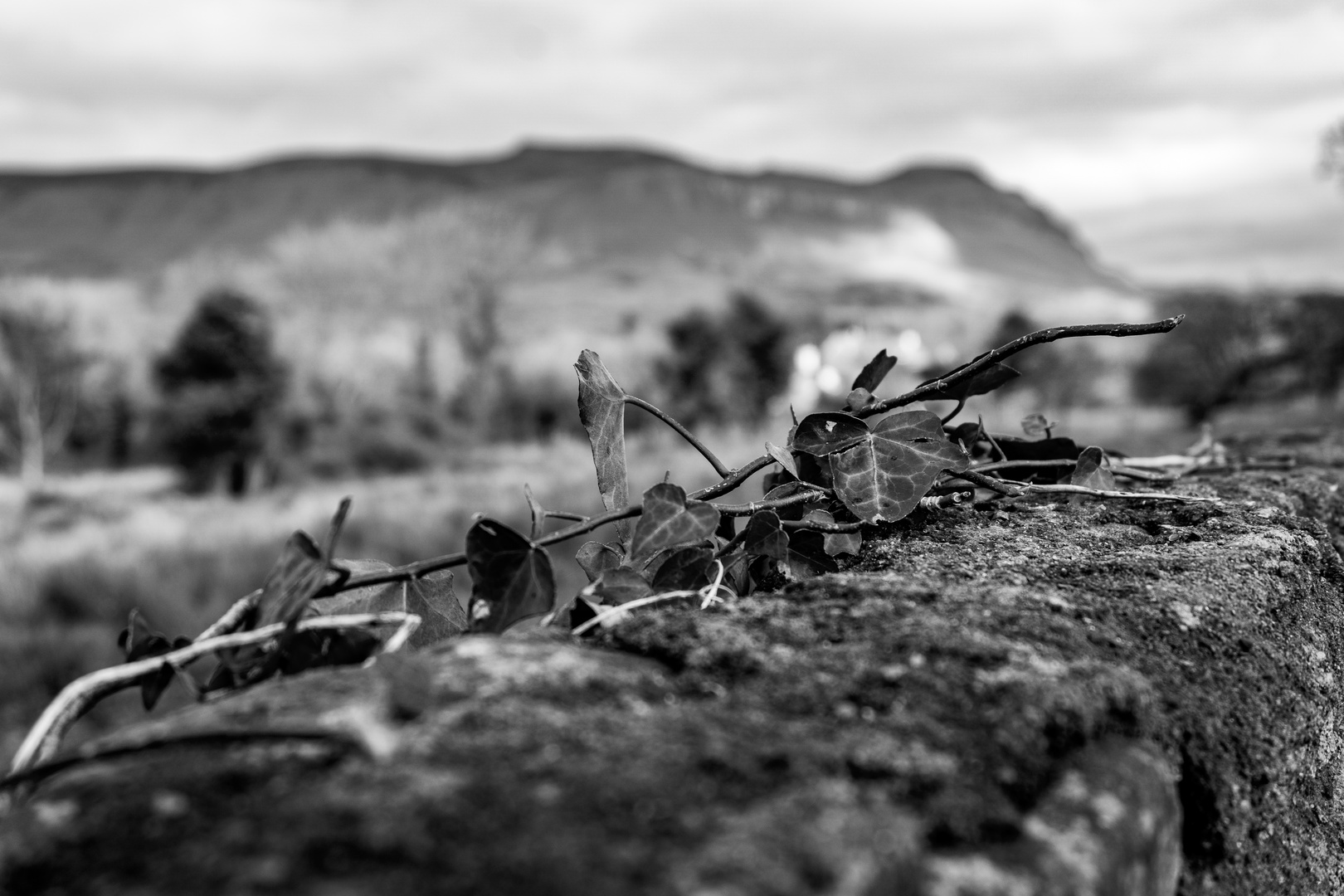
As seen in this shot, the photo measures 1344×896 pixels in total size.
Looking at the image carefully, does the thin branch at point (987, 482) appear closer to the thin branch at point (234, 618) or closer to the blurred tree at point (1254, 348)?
the thin branch at point (234, 618)

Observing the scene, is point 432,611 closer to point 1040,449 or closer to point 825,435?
point 825,435

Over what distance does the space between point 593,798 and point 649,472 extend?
14.9m

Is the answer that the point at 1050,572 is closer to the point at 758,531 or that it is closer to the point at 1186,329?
the point at 758,531

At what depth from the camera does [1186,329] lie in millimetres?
27672

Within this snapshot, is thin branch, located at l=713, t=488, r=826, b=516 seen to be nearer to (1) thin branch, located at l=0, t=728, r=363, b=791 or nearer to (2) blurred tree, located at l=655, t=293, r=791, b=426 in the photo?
(1) thin branch, located at l=0, t=728, r=363, b=791

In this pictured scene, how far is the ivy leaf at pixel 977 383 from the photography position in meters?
1.19

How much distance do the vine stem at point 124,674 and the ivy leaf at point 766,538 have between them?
1.23 ft

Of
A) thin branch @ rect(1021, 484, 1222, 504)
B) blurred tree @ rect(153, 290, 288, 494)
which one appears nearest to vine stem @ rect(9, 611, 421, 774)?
thin branch @ rect(1021, 484, 1222, 504)

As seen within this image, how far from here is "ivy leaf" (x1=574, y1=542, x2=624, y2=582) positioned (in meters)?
1.03

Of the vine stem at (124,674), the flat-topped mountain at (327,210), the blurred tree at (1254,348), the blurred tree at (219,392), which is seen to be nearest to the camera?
the vine stem at (124,674)

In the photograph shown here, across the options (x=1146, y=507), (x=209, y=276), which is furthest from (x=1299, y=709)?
(x=209, y=276)

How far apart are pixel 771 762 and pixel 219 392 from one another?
85.3 feet

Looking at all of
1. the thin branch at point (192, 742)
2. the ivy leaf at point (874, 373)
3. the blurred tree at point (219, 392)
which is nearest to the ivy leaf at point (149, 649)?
the thin branch at point (192, 742)

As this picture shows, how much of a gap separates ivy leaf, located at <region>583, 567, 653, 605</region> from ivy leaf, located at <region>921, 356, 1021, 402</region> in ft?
1.56
